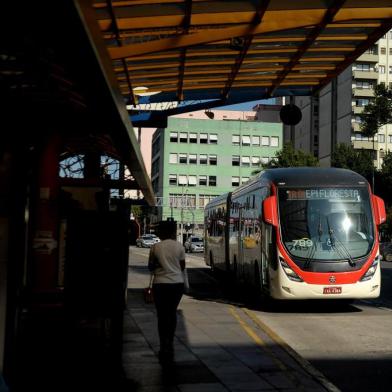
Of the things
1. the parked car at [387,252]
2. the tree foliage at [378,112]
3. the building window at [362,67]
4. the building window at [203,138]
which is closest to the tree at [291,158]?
the parked car at [387,252]

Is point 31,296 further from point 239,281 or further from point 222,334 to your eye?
point 239,281

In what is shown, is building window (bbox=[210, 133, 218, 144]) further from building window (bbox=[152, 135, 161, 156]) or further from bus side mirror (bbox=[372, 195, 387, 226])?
bus side mirror (bbox=[372, 195, 387, 226])

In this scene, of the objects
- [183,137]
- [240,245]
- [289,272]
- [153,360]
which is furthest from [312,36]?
[183,137]

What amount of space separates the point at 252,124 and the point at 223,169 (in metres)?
7.60

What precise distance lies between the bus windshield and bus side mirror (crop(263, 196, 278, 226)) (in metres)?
0.13

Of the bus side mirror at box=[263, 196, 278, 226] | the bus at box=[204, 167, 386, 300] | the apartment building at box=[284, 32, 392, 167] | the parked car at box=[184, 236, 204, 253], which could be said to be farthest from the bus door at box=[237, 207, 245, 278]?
the apartment building at box=[284, 32, 392, 167]

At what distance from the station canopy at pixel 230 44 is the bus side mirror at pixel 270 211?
100 inches

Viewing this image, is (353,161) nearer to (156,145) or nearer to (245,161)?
(245,161)

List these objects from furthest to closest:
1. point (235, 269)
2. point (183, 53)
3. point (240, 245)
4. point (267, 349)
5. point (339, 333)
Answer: point (235, 269)
point (240, 245)
point (183, 53)
point (339, 333)
point (267, 349)

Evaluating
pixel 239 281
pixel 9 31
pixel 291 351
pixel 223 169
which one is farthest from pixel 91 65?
pixel 223 169

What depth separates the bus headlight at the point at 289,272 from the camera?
1377 centimetres

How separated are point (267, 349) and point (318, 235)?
528cm

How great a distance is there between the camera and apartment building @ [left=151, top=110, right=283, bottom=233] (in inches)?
3649

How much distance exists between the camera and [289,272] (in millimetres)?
13820
